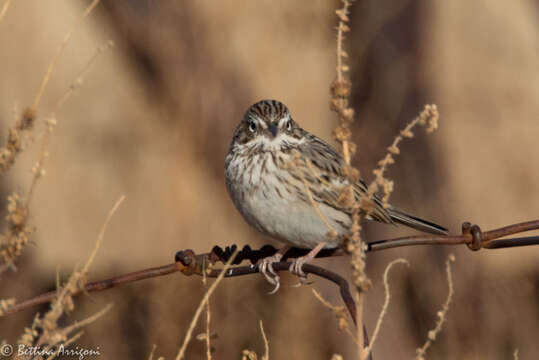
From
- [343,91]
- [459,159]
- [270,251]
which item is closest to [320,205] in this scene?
[270,251]

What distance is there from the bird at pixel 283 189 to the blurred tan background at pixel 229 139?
225 centimetres

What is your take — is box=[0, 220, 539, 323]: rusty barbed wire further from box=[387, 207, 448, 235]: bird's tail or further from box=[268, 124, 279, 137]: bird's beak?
box=[387, 207, 448, 235]: bird's tail

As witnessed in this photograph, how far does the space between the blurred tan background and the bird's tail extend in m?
2.45

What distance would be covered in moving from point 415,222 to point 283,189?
32.9 inches

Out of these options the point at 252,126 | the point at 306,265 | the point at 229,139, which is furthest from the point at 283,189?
the point at 229,139

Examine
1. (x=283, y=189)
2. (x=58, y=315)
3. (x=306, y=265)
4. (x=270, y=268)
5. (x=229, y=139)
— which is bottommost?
(x=58, y=315)

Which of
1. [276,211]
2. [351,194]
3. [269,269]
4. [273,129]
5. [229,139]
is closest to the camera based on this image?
[351,194]

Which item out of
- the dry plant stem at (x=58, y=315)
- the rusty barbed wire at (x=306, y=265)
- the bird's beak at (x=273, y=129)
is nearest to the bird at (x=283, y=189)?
the bird's beak at (x=273, y=129)

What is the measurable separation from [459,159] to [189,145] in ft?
8.13

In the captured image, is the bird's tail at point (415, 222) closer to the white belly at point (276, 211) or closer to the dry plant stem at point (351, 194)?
the white belly at point (276, 211)

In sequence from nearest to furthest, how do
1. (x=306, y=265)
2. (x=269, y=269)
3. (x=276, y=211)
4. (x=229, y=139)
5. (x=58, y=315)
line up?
(x=58, y=315) → (x=306, y=265) → (x=276, y=211) → (x=269, y=269) → (x=229, y=139)

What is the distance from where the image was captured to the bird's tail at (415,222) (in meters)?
4.46

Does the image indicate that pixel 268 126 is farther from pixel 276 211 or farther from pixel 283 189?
pixel 276 211

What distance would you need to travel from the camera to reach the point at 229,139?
6.80 meters
